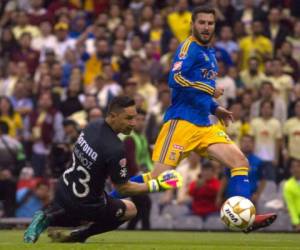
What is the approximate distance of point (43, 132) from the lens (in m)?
22.5

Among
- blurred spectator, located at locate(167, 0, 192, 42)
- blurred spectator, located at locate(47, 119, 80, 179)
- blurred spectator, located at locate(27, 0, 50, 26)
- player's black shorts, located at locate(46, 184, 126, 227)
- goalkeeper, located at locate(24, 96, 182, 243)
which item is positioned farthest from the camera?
blurred spectator, located at locate(27, 0, 50, 26)

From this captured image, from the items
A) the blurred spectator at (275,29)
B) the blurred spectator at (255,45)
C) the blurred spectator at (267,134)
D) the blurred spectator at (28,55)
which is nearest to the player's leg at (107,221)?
the blurred spectator at (267,134)

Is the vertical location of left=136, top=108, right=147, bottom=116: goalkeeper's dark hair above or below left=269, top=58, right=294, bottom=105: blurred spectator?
below

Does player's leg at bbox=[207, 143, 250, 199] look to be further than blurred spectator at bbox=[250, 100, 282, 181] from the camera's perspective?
No

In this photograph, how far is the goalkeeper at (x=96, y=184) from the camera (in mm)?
12531

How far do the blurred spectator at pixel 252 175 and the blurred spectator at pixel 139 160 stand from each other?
1.33 m

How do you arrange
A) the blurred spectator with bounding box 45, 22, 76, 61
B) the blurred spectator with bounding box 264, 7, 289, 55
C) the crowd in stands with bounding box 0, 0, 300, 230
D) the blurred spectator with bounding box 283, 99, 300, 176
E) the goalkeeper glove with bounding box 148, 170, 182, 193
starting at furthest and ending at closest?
1. the blurred spectator with bounding box 45, 22, 76, 61
2. the blurred spectator with bounding box 264, 7, 289, 55
3. the blurred spectator with bounding box 283, 99, 300, 176
4. the crowd in stands with bounding box 0, 0, 300, 230
5. the goalkeeper glove with bounding box 148, 170, 182, 193

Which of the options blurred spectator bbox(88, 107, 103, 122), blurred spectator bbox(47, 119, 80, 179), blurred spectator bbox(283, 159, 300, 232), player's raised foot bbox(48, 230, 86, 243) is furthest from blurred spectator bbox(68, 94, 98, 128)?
player's raised foot bbox(48, 230, 86, 243)

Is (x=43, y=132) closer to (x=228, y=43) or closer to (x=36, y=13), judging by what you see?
(x=228, y=43)

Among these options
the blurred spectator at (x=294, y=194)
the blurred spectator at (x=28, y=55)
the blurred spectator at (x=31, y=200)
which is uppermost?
the blurred spectator at (x=28, y=55)

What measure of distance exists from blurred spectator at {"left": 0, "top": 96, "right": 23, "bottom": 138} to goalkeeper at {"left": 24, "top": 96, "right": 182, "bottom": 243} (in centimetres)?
955

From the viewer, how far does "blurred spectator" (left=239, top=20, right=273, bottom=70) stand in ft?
76.5

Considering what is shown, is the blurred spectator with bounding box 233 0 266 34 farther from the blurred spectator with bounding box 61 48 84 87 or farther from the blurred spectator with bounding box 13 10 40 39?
the blurred spectator with bounding box 13 10 40 39

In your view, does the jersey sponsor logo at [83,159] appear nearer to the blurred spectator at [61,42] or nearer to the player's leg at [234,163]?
the player's leg at [234,163]
